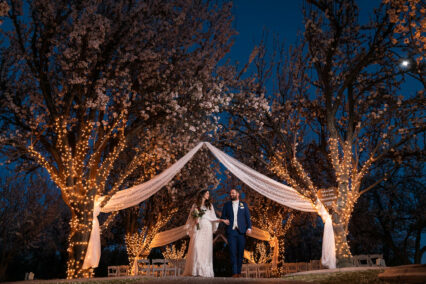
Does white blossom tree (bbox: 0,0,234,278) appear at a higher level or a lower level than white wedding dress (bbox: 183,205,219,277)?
higher

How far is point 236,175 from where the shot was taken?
10062 mm

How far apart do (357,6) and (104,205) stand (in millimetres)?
9390

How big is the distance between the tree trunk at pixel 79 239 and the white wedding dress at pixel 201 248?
252cm

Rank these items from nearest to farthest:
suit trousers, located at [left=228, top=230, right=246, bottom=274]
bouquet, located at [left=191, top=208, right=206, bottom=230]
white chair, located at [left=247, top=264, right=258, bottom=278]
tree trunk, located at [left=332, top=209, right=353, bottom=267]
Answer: suit trousers, located at [left=228, top=230, right=246, bottom=274] < bouquet, located at [left=191, top=208, right=206, bottom=230] < tree trunk, located at [left=332, top=209, right=353, bottom=267] < white chair, located at [left=247, top=264, right=258, bottom=278]

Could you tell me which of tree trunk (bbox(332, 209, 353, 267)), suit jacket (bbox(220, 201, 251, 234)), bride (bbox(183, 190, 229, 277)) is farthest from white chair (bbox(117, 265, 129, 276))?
tree trunk (bbox(332, 209, 353, 267))

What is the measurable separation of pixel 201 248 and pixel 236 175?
2.09 meters

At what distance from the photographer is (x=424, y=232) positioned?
20156 mm

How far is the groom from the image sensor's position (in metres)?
9.00

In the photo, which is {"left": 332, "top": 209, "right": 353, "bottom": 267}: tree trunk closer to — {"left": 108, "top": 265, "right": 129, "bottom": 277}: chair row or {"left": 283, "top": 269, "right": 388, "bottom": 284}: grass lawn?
{"left": 283, "top": 269, "right": 388, "bottom": 284}: grass lawn

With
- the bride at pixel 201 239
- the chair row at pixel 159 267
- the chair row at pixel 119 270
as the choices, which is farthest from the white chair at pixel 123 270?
the bride at pixel 201 239

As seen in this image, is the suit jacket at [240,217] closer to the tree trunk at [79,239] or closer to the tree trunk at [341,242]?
the tree trunk at [341,242]

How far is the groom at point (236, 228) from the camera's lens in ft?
29.5

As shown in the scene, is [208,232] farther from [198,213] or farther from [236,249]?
[236,249]

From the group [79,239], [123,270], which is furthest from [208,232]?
[123,270]
